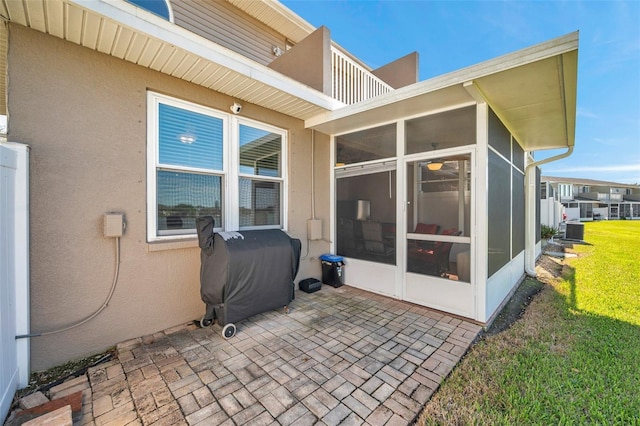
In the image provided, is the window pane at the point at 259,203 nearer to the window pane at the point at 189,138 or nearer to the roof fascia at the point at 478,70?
the window pane at the point at 189,138

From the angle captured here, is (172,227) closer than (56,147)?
No

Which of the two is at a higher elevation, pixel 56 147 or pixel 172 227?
pixel 56 147

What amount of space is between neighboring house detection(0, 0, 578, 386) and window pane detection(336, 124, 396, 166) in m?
0.03

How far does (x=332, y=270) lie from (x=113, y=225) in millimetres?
3290

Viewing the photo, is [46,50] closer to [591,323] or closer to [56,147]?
[56,147]

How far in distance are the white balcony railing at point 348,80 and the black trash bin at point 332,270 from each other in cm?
296

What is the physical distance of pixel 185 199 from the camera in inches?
131

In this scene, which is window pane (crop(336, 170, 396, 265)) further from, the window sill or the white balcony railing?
the window sill

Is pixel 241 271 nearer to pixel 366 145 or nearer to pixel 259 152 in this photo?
pixel 259 152

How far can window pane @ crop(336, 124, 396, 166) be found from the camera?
4215 mm

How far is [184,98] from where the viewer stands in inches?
128

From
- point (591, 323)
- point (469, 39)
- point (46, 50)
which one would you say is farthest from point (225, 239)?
point (469, 39)

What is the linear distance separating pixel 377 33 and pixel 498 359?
14.6 m

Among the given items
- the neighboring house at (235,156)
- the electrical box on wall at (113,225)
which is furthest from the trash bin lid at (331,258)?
the electrical box on wall at (113,225)
